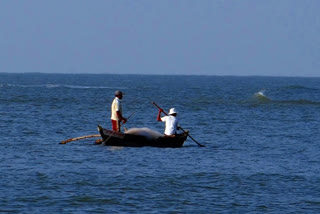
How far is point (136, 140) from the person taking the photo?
3014cm

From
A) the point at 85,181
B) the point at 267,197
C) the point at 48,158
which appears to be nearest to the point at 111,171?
the point at 85,181

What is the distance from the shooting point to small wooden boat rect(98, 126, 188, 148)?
97.1 ft

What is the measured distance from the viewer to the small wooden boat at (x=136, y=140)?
29.6 m

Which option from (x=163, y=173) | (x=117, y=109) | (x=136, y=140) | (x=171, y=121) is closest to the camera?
(x=163, y=173)

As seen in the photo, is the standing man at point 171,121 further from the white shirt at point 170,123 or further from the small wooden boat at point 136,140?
the small wooden boat at point 136,140

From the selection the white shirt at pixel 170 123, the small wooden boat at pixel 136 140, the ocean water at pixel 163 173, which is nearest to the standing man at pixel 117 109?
the small wooden boat at pixel 136 140

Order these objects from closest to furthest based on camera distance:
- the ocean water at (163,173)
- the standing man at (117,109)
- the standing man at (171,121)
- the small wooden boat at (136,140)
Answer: the ocean water at (163,173) < the standing man at (117,109) < the small wooden boat at (136,140) < the standing man at (171,121)

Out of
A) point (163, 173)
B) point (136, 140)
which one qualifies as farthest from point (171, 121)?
point (163, 173)

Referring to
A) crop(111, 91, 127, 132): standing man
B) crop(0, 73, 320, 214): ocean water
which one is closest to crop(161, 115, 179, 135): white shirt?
crop(0, 73, 320, 214): ocean water

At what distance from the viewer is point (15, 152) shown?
28.5 metres

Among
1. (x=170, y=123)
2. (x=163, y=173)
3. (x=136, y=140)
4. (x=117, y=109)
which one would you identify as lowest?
(x=163, y=173)

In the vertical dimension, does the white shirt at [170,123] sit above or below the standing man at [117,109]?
below

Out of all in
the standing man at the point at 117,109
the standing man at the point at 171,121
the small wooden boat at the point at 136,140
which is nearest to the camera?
the standing man at the point at 117,109

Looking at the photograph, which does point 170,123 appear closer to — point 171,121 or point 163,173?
point 171,121
